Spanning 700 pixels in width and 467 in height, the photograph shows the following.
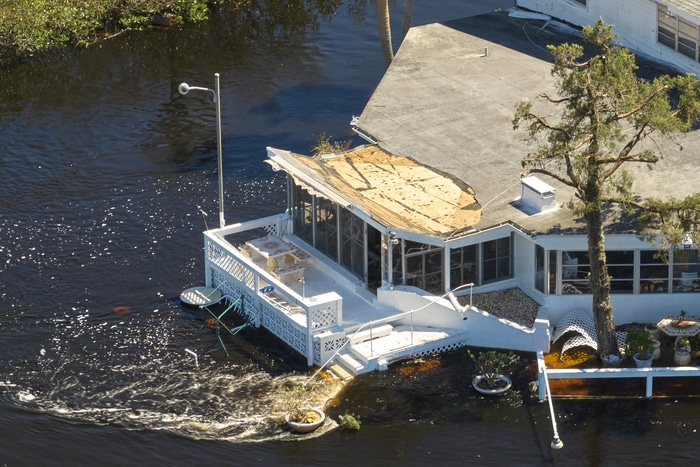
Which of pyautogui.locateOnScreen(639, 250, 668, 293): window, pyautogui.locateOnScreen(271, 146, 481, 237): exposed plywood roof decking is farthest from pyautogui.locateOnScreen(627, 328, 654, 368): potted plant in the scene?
pyautogui.locateOnScreen(271, 146, 481, 237): exposed plywood roof decking

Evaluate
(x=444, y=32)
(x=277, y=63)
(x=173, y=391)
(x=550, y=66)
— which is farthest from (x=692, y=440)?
(x=277, y=63)

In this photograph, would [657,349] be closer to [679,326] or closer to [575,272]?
[679,326]

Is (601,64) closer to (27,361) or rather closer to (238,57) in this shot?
(27,361)

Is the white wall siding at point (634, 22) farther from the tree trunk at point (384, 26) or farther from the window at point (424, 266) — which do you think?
the window at point (424, 266)

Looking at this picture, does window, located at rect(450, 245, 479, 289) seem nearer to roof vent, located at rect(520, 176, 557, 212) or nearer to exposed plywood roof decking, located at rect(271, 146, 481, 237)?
exposed plywood roof decking, located at rect(271, 146, 481, 237)

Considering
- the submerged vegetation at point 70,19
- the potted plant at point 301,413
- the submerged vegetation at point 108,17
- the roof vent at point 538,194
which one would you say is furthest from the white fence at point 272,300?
the submerged vegetation at point 108,17

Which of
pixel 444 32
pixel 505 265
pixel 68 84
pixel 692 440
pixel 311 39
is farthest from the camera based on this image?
pixel 311 39
